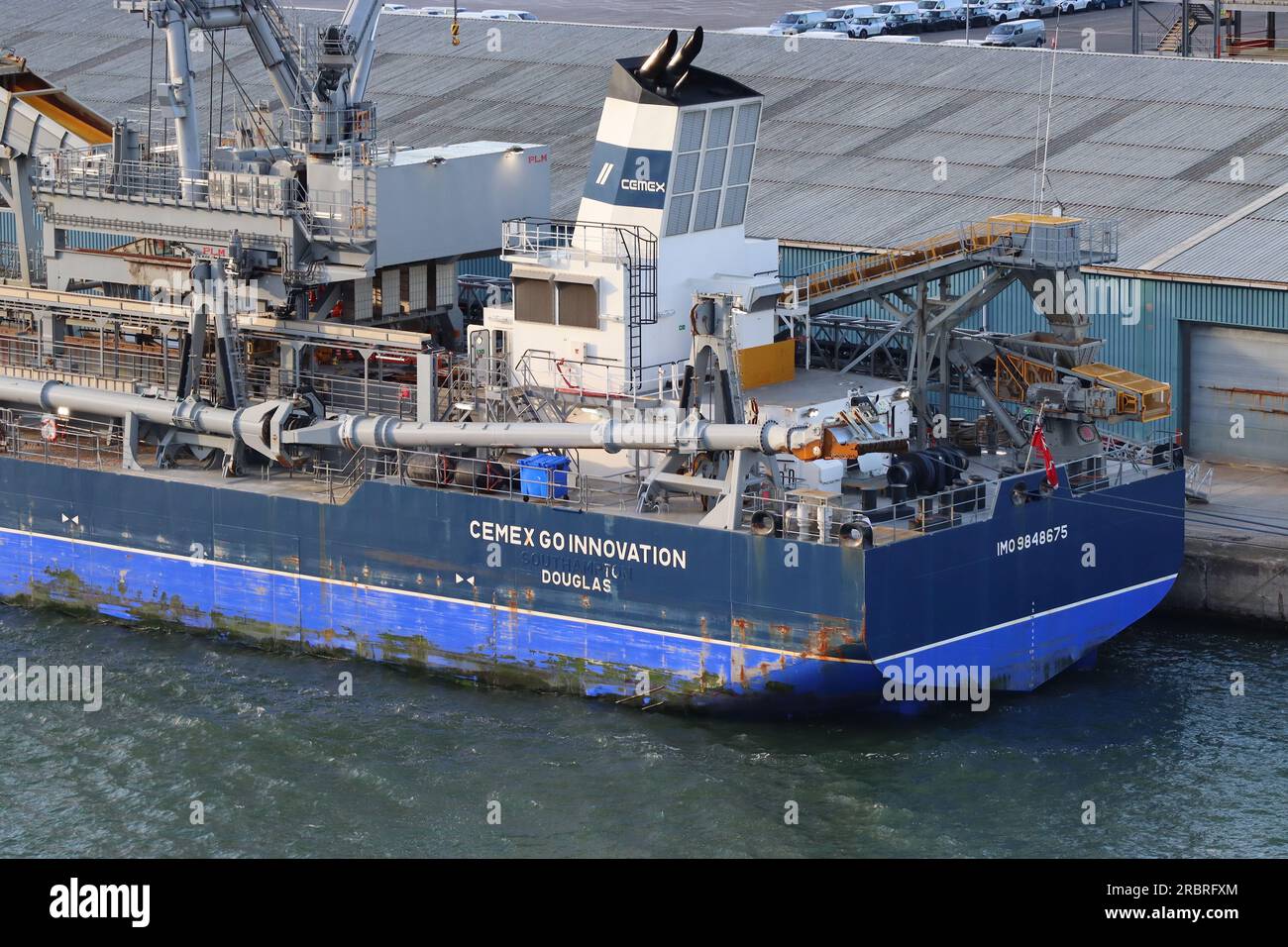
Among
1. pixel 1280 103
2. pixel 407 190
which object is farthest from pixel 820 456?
pixel 1280 103

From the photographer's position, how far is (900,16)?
95.2 meters

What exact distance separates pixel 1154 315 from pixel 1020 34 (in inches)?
1702

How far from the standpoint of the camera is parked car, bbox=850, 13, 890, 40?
93.9 metres

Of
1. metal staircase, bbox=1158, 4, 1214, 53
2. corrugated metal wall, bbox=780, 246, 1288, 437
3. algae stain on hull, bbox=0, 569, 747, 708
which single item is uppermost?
metal staircase, bbox=1158, 4, 1214, 53

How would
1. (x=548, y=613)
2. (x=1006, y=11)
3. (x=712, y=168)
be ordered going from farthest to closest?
(x=1006, y=11), (x=712, y=168), (x=548, y=613)

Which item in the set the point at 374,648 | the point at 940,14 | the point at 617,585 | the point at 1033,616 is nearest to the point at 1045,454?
the point at 1033,616

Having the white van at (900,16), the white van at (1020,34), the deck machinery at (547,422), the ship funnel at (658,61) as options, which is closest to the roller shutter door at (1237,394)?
the deck machinery at (547,422)

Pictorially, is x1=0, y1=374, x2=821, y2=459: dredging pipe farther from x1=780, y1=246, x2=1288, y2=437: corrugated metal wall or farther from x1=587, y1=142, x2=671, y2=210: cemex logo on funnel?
x1=780, y1=246, x2=1288, y2=437: corrugated metal wall

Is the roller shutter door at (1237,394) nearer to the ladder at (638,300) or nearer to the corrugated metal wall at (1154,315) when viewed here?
the corrugated metal wall at (1154,315)

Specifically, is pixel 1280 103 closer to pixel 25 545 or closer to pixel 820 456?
pixel 820 456

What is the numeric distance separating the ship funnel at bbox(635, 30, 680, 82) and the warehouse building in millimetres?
10149

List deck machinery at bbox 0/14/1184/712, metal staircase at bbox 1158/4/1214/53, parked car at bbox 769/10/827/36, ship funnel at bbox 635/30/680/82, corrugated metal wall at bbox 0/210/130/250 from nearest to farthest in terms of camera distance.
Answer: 1. deck machinery at bbox 0/14/1184/712
2. ship funnel at bbox 635/30/680/82
3. corrugated metal wall at bbox 0/210/130/250
4. metal staircase at bbox 1158/4/1214/53
5. parked car at bbox 769/10/827/36

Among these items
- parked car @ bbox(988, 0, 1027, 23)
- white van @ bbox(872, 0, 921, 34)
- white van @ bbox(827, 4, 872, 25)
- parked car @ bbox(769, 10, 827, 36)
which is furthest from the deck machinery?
parked car @ bbox(988, 0, 1027, 23)

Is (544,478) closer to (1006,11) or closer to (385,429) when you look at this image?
(385,429)
